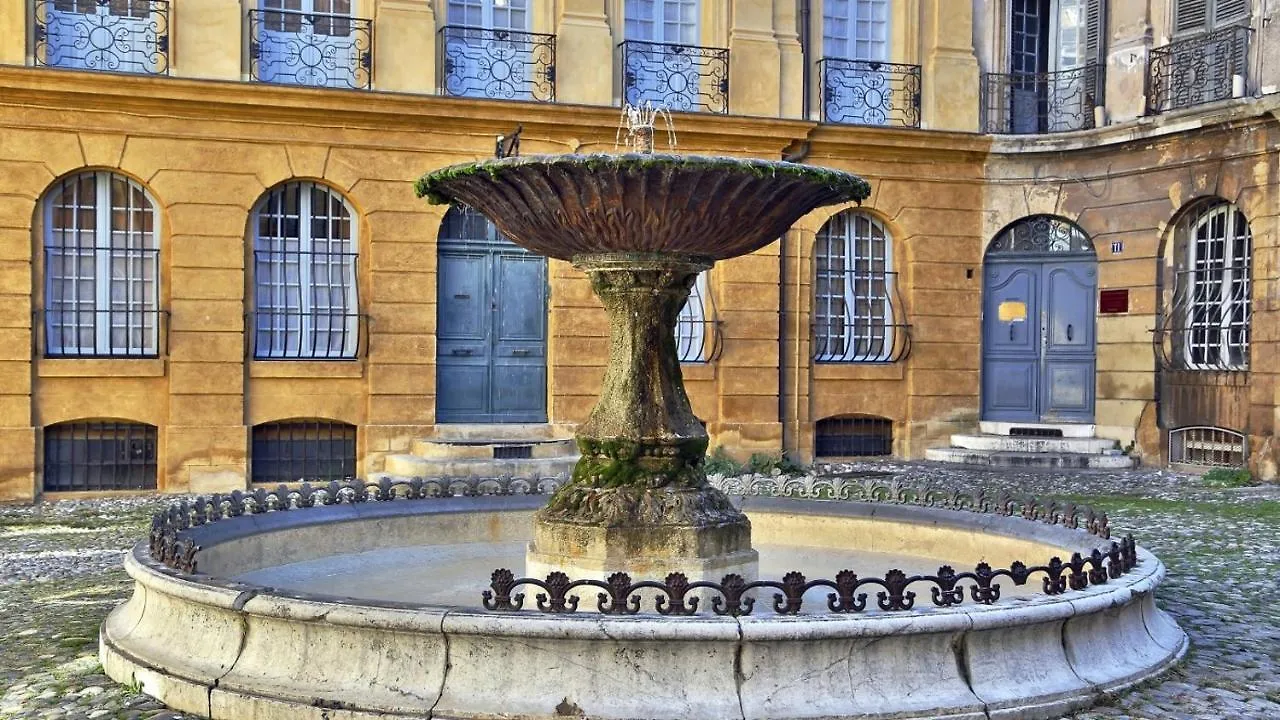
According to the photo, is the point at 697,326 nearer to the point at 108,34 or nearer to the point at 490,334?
the point at 490,334

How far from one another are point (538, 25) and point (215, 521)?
10.4 m

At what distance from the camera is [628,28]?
17.6 metres

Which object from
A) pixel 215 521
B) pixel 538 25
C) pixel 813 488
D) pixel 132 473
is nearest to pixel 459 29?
pixel 538 25

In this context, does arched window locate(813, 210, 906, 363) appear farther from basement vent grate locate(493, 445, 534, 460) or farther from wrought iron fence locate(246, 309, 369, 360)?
wrought iron fence locate(246, 309, 369, 360)

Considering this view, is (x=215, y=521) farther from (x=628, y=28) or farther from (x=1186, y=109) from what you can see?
(x=1186, y=109)

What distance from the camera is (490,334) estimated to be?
55.5 feet

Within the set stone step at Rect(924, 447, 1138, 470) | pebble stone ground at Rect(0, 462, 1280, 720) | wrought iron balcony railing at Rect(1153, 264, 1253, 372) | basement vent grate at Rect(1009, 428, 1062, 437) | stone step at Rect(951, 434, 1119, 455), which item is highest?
wrought iron balcony railing at Rect(1153, 264, 1253, 372)

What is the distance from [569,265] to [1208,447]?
27.8 ft

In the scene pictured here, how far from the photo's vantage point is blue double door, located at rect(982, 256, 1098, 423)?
19.0 metres

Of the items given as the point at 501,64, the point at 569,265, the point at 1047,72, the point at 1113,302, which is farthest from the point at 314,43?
the point at 1113,302

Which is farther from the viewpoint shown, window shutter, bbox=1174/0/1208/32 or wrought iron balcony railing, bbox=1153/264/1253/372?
window shutter, bbox=1174/0/1208/32

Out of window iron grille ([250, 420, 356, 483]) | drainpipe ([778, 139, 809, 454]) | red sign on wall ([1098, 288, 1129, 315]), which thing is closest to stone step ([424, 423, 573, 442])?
window iron grille ([250, 420, 356, 483])

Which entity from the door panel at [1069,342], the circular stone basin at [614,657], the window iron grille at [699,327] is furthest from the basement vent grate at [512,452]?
the circular stone basin at [614,657]

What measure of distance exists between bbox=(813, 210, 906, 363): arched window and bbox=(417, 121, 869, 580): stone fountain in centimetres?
1147
